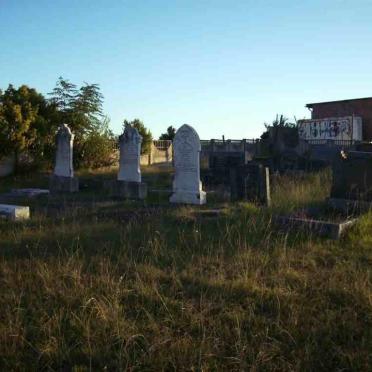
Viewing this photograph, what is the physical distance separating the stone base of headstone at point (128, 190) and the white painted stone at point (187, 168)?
1.77 metres

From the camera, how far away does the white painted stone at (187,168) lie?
12719 mm

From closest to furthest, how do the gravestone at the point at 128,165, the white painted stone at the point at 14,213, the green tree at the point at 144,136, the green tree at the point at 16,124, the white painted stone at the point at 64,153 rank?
the white painted stone at the point at 14,213, the gravestone at the point at 128,165, the white painted stone at the point at 64,153, the green tree at the point at 16,124, the green tree at the point at 144,136

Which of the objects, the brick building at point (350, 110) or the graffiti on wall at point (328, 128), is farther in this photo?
the brick building at point (350, 110)

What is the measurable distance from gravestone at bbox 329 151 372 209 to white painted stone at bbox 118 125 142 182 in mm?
Result: 7041

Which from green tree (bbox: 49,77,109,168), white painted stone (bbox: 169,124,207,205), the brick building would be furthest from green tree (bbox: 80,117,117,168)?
the brick building

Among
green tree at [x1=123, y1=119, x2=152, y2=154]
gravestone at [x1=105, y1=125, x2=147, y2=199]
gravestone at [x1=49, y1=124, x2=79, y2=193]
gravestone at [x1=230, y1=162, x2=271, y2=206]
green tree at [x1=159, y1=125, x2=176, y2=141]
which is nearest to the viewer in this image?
gravestone at [x1=230, y1=162, x2=271, y2=206]

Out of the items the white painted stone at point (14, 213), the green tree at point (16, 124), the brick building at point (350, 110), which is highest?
the brick building at point (350, 110)

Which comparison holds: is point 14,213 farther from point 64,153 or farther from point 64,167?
point 64,153

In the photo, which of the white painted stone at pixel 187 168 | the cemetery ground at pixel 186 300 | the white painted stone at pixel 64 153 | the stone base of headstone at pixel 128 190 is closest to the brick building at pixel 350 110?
the white painted stone at pixel 64 153

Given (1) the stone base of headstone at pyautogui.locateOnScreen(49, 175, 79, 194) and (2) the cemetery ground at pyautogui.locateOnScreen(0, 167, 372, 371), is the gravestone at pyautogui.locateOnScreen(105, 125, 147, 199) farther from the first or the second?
(2) the cemetery ground at pyautogui.locateOnScreen(0, 167, 372, 371)

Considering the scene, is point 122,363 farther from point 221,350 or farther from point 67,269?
point 67,269

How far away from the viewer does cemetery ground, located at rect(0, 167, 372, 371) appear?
370 cm

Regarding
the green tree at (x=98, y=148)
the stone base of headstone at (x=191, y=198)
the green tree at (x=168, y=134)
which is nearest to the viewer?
the stone base of headstone at (x=191, y=198)

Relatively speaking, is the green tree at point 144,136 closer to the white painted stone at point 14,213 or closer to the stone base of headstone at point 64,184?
the stone base of headstone at point 64,184
